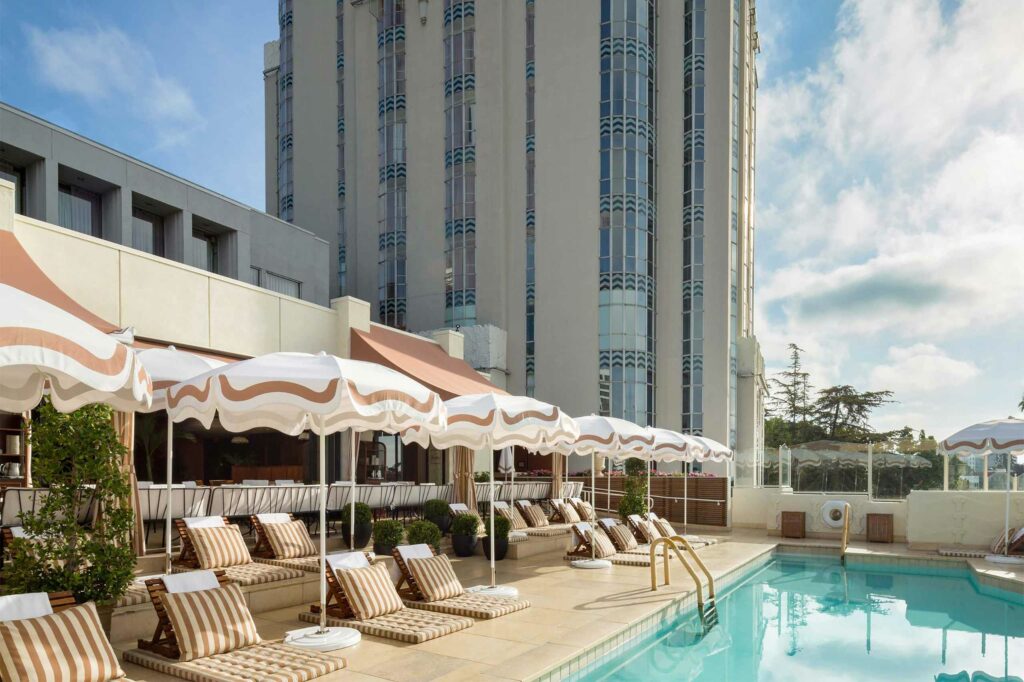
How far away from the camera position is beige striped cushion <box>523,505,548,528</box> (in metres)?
18.2

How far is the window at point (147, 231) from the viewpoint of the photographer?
67.2 feet

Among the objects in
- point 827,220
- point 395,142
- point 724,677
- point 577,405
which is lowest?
point 724,677

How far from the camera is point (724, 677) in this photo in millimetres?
9422

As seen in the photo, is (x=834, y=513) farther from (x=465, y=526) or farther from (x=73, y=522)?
(x=73, y=522)

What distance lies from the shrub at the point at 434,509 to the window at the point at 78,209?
10.9m

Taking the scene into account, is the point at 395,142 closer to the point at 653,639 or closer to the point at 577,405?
the point at 577,405

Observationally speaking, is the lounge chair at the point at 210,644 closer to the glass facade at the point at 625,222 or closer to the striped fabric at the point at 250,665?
the striped fabric at the point at 250,665

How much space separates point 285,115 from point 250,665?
40.2 m

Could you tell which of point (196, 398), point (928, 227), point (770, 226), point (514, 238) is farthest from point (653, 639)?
point (770, 226)

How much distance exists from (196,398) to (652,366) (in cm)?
2732

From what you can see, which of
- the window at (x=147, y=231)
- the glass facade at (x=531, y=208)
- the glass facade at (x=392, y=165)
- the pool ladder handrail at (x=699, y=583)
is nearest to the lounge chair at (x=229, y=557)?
the pool ladder handrail at (x=699, y=583)

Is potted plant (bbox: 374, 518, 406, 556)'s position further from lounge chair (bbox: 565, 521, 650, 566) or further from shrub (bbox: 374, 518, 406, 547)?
lounge chair (bbox: 565, 521, 650, 566)

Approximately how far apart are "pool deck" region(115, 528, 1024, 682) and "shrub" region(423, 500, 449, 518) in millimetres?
Answer: 1800

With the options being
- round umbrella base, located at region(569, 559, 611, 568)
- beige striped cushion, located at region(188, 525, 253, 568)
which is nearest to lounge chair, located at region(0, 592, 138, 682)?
beige striped cushion, located at region(188, 525, 253, 568)
